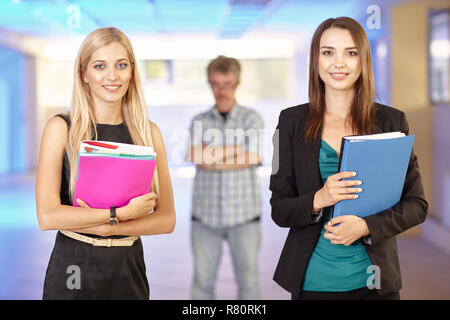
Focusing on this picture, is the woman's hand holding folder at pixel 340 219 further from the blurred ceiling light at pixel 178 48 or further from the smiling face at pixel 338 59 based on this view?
the blurred ceiling light at pixel 178 48

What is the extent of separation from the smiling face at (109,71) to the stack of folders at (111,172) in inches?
9.2

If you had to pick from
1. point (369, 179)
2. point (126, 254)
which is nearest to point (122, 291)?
point (126, 254)

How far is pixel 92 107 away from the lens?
1.65 metres

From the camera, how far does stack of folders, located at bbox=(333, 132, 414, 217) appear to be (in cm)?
133

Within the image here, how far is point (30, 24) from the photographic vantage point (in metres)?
5.62

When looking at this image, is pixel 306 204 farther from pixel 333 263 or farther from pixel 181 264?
pixel 181 264

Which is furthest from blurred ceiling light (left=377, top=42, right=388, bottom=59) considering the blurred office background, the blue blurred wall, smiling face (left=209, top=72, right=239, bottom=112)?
the blue blurred wall

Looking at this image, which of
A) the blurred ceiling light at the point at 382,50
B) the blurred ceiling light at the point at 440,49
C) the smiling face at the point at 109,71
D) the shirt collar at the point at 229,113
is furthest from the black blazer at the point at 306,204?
the blurred ceiling light at the point at 440,49

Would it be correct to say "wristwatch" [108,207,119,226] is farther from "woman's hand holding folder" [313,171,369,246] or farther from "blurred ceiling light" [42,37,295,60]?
"blurred ceiling light" [42,37,295,60]

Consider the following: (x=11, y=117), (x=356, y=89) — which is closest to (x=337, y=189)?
(x=356, y=89)

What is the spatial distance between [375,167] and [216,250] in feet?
5.58

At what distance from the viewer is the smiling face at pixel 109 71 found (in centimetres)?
157

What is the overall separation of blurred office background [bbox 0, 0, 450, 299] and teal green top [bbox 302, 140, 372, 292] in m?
0.33

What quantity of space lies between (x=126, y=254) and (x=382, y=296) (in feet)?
2.58
